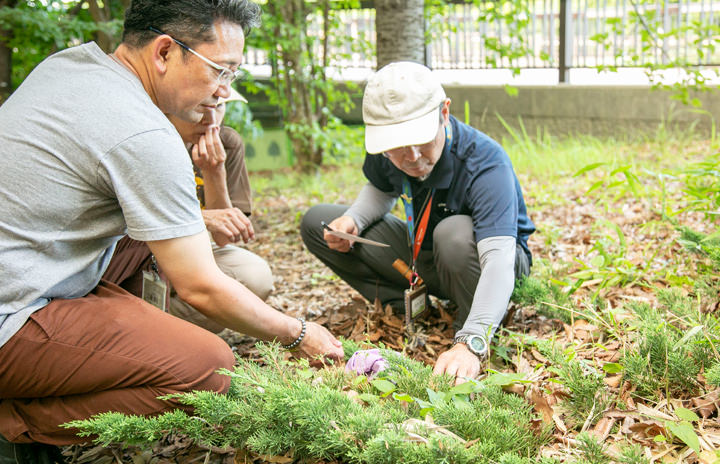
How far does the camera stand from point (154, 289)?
7.91 ft

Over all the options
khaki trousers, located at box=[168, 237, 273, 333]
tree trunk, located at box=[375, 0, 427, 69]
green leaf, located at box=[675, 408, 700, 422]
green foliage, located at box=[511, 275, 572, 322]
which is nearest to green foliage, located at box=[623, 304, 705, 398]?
green leaf, located at box=[675, 408, 700, 422]

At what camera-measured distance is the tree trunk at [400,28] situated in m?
4.54

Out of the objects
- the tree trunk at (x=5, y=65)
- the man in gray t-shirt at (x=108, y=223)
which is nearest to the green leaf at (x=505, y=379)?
the man in gray t-shirt at (x=108, y=223)

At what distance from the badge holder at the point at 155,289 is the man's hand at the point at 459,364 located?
3.37 feet

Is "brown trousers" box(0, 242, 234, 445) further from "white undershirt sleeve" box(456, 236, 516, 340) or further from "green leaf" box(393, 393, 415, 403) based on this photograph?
"white undershirt sleeve" box(456, 236, 516, 340)

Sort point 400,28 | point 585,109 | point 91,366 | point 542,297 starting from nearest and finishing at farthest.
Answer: point 91,366
point 542,297
point 400,28
point 585,109

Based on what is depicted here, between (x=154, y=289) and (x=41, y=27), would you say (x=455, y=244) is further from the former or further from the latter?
(x=41, y=27)

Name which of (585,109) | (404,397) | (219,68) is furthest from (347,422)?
(585,109)

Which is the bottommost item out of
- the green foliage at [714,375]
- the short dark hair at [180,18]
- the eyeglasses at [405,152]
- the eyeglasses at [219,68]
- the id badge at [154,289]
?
the green foliage at [714,375]

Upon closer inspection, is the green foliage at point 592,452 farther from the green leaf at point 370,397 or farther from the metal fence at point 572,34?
the metal fence at point 572,34

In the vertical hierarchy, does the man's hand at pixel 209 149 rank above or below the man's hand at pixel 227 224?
above

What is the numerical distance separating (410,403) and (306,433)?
34 centimetres

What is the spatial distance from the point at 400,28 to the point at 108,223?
3.14 m

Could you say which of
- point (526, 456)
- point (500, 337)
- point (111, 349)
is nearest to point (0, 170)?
point (111, 349)
